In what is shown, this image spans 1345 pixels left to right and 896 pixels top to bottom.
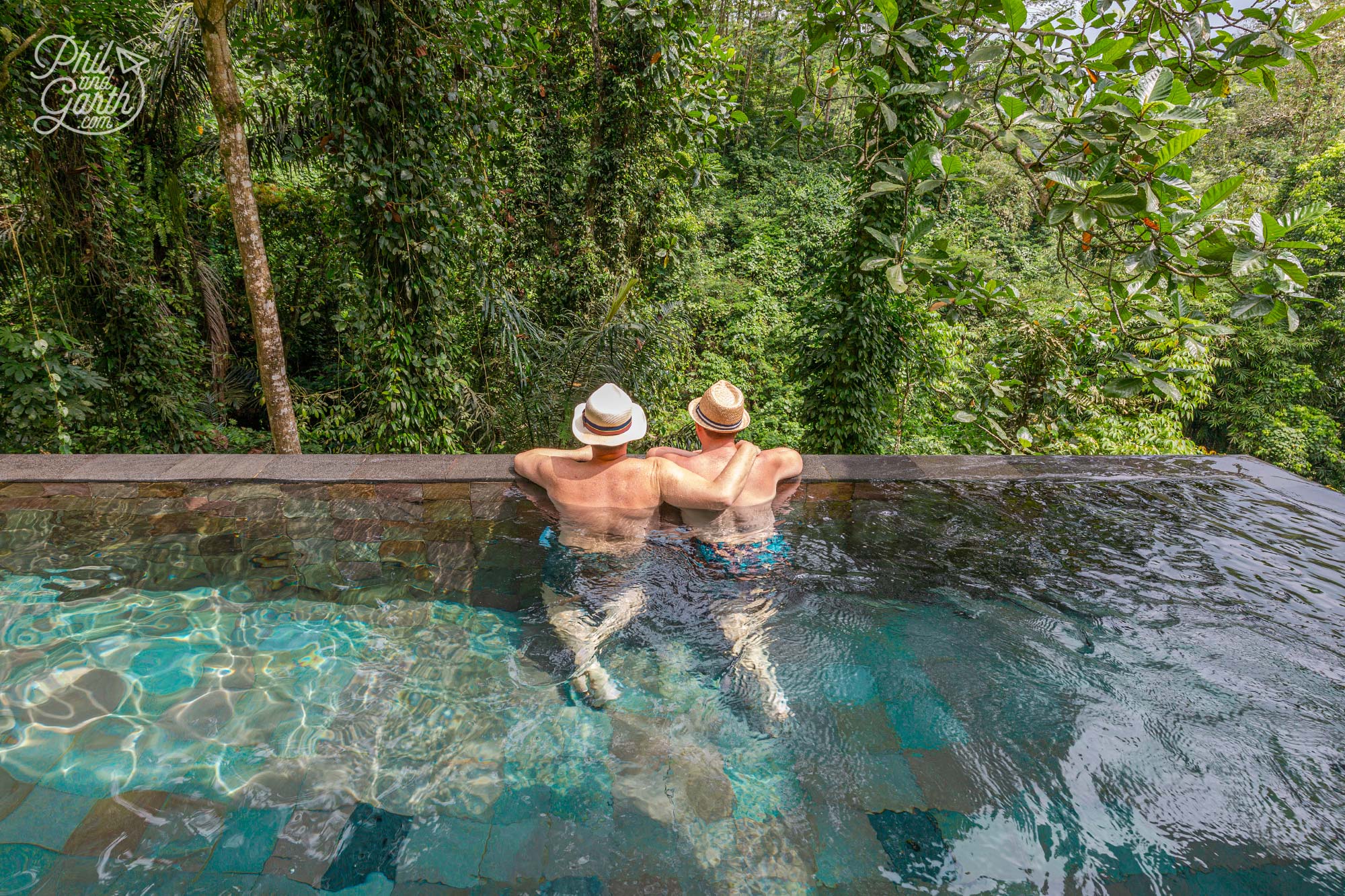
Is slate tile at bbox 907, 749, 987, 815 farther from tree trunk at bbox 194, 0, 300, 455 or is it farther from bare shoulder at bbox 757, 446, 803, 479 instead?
tree trunk at bbox 194, 0, 300, 455

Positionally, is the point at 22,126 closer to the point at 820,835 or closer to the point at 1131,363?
the point at 820,835

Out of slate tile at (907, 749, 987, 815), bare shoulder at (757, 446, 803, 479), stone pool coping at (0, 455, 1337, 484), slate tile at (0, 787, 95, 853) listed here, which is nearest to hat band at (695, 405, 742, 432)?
bare shoulder at (757, 446, 803, 479)

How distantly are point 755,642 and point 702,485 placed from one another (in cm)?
78

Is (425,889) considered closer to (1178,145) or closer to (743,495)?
(743,495)

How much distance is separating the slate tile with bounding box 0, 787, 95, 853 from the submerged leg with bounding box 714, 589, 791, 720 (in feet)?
6.56

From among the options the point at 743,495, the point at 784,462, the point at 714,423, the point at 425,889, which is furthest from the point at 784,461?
the point at 425,889

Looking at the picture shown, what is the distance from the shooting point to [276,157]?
7047mm

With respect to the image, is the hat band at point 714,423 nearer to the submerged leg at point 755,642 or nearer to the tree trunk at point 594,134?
the submerged leg at point 755,642

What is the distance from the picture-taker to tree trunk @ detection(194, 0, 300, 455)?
3.81 m

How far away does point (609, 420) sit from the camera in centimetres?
287

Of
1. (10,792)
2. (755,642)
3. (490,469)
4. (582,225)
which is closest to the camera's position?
(10,792)

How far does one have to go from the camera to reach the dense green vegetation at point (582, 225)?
2.54 metres

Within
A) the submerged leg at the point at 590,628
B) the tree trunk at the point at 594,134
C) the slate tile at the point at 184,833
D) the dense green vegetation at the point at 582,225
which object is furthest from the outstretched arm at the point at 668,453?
the tree trunk at the point at 594,134

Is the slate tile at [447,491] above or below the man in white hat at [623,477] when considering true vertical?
below
